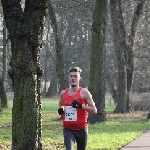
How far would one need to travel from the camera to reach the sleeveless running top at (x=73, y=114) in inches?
296

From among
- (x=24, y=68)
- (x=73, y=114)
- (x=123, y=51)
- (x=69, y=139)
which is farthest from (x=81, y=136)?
(x=123, y=51)

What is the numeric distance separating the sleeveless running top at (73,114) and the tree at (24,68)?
4.91ft

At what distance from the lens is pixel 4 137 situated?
48.8 feet

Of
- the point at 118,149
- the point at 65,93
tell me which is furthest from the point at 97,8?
the point at 65,93

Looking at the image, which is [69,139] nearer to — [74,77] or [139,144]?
[74,77]

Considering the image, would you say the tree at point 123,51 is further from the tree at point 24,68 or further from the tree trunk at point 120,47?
the tree at point 24,68

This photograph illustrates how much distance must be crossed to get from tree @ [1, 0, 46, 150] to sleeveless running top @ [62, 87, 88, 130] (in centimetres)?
150

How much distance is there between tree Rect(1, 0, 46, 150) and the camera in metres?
8.91

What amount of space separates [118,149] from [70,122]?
16.0 feet

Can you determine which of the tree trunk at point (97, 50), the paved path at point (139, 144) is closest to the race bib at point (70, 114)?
the paved path at point (139, 144)

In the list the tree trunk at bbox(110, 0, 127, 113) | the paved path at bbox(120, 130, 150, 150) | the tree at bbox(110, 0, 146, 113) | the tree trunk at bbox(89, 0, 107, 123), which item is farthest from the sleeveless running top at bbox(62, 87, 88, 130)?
the tree trunk at bbox(110, 0, 127, 113)

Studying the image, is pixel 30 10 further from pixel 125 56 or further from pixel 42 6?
pixel 125 56

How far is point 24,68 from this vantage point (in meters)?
8.92

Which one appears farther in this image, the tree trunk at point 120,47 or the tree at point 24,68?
the tree trunk at point 120,47
